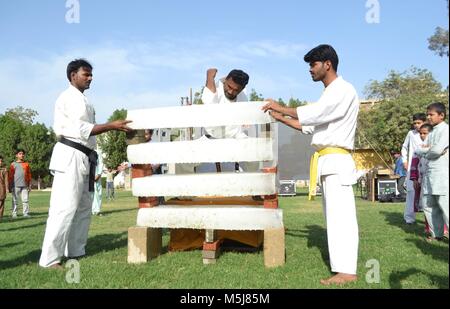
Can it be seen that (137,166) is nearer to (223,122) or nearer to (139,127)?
(139,127)

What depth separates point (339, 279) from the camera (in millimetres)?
3863

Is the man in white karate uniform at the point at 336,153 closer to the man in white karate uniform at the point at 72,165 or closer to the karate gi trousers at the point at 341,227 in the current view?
the karate gi trousers at the point at 341,227

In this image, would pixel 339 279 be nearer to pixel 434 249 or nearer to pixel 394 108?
pixel 434 249

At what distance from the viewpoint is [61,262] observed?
5.00 meters

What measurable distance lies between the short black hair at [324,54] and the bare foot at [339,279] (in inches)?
86.3

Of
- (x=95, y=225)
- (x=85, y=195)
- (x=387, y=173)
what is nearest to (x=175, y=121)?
(x=85, y=195)

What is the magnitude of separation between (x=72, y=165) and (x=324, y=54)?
327 centimetres

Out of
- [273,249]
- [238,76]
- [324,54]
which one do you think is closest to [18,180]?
[238,76]

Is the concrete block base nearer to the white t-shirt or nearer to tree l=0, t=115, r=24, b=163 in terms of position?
the white t-shirt

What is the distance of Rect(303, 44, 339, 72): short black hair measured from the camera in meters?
4.25

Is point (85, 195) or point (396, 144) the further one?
point (396, 144)

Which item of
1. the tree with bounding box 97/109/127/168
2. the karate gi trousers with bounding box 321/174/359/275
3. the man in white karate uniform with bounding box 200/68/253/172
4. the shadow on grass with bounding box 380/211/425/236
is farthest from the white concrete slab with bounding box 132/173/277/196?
the tree with bounding box 97/109/127/168

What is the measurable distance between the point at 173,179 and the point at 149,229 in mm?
738

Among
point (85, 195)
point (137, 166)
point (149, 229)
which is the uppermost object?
point (137, 166)
